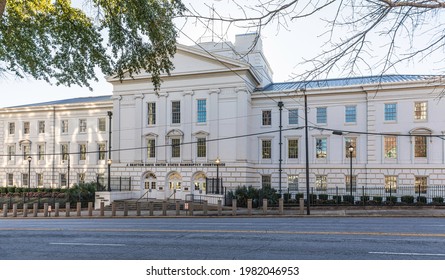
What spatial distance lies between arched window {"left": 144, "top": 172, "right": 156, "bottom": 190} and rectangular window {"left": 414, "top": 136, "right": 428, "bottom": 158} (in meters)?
25.4

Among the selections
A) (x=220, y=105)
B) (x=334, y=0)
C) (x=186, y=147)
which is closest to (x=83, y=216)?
(x=186, y=147)

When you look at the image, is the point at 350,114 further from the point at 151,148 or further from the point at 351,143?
the point at 151,148

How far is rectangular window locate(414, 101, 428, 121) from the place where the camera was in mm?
33344

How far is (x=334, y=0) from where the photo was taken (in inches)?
191

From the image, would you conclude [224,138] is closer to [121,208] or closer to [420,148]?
[121,208]

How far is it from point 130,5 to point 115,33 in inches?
71.7

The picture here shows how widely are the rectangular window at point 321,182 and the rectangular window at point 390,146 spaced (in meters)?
5.98

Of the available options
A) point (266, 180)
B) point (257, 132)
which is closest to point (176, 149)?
point (257, 132)

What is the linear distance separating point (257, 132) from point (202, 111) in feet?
19.9

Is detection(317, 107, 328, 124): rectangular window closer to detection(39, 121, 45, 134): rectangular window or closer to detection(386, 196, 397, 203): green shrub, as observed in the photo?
detection(386, 196, 397, 203): green shrub

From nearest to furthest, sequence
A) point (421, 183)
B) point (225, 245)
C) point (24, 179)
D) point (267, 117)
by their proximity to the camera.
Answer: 1. point (225, 245)
2. point (421, 183)
3. point (267, 117)
4. point (24, 179)

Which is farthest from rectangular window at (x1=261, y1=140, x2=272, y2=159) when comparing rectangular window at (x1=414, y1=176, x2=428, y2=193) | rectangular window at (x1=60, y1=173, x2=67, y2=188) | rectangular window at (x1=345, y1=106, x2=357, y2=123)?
rectangular window at (x1=60, y1=173, x2=67, y2=188)

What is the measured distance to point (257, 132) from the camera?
38312 millimetres

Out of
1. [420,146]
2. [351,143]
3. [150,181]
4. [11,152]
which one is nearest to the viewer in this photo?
[420,146]
